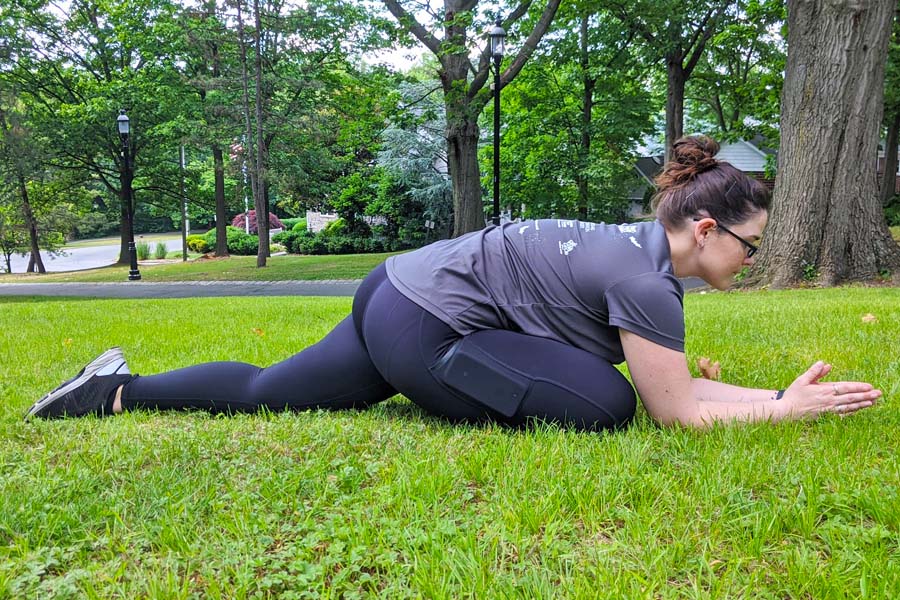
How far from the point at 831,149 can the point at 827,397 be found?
26.6ft

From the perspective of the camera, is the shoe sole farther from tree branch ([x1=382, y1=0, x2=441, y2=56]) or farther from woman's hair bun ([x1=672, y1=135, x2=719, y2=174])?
tree branch ([x1=382, y1=0, x2=441, y2=56])

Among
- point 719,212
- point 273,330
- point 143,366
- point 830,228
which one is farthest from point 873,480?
point 830,228

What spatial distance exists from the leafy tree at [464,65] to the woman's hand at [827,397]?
13.0 meters

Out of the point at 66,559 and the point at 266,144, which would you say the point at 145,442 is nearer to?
the point at 66,559

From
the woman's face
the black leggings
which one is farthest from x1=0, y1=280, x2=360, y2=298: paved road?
the woman's face

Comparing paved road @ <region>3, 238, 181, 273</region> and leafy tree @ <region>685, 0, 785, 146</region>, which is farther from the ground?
leafy tree @ <region>685, 0, 785, 146</region>

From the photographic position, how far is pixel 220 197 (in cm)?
2670

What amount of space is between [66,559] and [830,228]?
402 inches

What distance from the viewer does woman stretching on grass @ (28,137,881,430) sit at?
2.31 metres

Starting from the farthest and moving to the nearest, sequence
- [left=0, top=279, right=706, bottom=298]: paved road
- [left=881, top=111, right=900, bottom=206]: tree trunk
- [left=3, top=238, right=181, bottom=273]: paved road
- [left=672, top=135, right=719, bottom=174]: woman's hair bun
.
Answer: [left=3, top=238, right=181, bottom=273]: paved road → [left=881, top=111, right=900, bottom=206]: tree trunk → [left=0, top=279, right=706, bottom=298]: paved road → [left=672, top=135, right=719, bottom=174]: woman's hair bun

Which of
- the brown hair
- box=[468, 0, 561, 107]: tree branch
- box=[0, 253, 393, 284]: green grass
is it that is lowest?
box=[0, 253, 393, 284]: green grass

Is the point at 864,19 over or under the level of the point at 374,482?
over

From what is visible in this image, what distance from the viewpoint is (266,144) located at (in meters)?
24.8

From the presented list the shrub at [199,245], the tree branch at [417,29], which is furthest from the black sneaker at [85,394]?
the shrub at [199,245]
